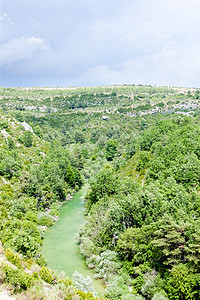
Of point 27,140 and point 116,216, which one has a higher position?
point 27,140

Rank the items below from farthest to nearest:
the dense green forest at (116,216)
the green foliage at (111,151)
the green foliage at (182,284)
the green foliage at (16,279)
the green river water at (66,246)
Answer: the green foliage at (111,151) < the green river water at (66,246) < the dense green forest at (116,216) < the green foliage at (182,284) < the green foliage at (16,279)

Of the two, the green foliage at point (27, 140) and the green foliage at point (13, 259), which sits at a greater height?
the green foliage at point (27, 140)

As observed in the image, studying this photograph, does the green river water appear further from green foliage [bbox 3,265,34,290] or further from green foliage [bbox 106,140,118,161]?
green foliage [bbox 106,140,118,161]

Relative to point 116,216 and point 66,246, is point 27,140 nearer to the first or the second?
point 66,246

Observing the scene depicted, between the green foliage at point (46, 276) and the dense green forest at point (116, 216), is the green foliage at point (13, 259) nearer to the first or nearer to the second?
the dense green forest at point (116, 216)

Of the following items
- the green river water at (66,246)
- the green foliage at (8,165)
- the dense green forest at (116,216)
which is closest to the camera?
the dense green forest at (116,216)

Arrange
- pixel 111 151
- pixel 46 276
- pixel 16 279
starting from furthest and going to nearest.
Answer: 1. pixel 111 151
2. pixel 46 276
3. pixel 16 279

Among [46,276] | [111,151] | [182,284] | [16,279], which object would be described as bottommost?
[182,284]

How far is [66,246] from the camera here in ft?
133

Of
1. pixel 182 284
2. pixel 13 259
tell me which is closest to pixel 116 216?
pixel 182 284

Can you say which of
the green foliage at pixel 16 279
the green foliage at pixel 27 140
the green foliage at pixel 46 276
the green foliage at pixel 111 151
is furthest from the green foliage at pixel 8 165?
the green foliage at pixel 111 151

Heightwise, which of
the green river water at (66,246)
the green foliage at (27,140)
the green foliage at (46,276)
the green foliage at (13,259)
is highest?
the green foliage at (27,140)

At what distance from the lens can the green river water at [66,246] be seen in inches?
1318

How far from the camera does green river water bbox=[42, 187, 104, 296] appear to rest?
33.5 meters
